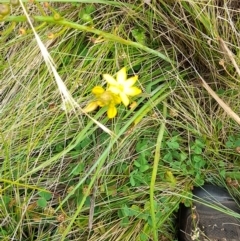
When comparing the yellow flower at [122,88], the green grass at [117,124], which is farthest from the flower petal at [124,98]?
the green grass at [117,124]

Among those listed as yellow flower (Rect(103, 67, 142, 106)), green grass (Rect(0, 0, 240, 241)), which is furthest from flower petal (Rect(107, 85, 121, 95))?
green grass (Rect(0, 0, 240, 241))

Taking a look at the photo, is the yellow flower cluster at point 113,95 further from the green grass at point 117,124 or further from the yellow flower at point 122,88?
the green grass at point 117,124

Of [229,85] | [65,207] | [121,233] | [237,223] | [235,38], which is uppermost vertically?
[235,38]

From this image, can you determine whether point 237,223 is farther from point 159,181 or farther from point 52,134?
point 52,134

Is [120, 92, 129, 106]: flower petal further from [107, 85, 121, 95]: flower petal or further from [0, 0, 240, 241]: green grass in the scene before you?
Result: [0, 0, 240, 241]: green grass

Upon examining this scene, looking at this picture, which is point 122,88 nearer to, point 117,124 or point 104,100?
point 104,100

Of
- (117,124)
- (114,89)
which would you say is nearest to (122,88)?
(114,89)

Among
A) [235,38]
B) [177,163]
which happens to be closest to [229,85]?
[235,38]

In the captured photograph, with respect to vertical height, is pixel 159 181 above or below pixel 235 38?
below
